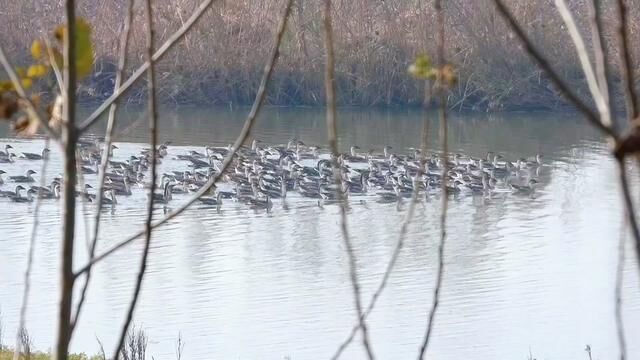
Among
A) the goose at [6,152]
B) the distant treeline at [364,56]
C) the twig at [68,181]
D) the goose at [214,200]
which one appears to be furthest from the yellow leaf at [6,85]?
the distant treeline at [364,56]

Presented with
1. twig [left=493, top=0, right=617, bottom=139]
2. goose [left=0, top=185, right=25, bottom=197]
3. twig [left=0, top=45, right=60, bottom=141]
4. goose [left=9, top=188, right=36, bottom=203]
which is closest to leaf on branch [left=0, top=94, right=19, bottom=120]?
twig [left=0, top=45, right=60, bottom=141]

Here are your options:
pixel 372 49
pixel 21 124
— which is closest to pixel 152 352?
pixel 21 124

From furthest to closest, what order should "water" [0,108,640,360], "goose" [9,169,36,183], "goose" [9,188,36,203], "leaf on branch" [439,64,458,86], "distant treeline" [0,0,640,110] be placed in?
"distant treeline" [0,0,640,110] < "goose" [9,169,36,183] < "goose" [9,188,36,203] < "water" [0,108,640,360] < "leaf on branch" [439,64,458,86]

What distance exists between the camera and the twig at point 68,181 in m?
1.20

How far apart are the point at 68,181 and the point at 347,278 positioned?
1049 cm

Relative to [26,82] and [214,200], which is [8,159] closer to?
[214,200]

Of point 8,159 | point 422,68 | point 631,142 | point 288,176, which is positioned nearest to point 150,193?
point 422,68

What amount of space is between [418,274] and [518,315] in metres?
1.59

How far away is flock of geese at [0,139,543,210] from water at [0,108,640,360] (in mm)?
237

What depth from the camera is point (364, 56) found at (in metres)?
22.6

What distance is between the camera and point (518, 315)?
1031cm

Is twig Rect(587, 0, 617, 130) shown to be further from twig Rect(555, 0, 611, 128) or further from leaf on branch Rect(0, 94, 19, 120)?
leaf on branch Rect(0, 94, 19, 120)

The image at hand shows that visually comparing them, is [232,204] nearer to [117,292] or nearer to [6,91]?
[117,292]

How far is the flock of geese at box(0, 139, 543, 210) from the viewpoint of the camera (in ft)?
52.0
